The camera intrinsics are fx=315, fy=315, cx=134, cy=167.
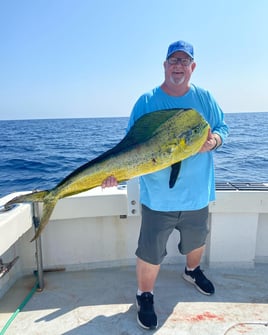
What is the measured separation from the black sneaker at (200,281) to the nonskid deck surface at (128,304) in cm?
4

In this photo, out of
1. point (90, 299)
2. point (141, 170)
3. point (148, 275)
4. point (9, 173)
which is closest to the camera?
point (141, 170)

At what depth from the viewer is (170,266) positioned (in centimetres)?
275

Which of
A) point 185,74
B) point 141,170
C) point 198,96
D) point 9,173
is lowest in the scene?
point 9,173

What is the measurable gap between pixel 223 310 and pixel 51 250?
1.44 metres

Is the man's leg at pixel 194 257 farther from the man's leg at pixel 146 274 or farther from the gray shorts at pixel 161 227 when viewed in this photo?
the man's leg at pixel 146 274

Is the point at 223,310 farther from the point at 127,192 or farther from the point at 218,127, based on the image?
the point at 218,127

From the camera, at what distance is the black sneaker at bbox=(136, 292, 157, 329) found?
75.9 inches

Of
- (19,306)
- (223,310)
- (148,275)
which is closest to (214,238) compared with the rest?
(223,310)

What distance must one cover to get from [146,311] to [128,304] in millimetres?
250

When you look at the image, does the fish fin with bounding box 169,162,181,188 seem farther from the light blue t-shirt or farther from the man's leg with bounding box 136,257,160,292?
the man's leg with bounding box 136,257,160,292

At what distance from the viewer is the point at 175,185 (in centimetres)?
196

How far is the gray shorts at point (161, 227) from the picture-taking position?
201cm

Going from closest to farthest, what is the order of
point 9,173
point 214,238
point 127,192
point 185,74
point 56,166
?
point 185,74
point 127,192
point 214,238
point 9,173
point 56,166

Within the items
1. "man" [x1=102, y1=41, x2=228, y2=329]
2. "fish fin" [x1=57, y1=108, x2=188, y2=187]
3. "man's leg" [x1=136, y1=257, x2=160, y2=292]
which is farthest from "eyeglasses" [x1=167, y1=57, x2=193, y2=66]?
"man's leg" [x1=136, y1=257, x2=160, y2=292]
